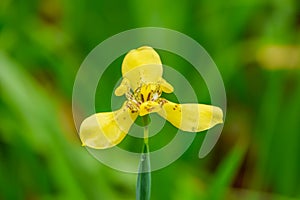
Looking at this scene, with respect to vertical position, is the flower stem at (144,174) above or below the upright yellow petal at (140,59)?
below

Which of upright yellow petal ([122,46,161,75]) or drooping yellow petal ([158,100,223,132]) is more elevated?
A: upright yellow petal ([122,46,161,75])

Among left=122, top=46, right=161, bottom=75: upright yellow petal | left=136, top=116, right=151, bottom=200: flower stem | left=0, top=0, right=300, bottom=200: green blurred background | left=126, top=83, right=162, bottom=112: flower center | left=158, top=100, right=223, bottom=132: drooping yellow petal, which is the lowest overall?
left=136, top=116, right=151, bottom=200: flower stem

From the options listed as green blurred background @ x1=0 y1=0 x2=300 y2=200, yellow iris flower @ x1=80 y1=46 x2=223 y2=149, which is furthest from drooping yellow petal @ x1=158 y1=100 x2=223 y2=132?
green blurred background @ x1=0 y1=0 x2=300 y2=200

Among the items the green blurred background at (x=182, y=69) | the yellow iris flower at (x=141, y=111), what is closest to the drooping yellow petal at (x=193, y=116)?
the yellow iris flower at (x=141, y=111)

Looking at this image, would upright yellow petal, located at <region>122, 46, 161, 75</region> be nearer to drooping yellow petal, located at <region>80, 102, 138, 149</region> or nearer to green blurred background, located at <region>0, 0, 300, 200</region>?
drooping yellow petal, located at <region>80, 102, 138, 149</region>

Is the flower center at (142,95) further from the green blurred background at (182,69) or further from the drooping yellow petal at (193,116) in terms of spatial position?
the green blurred background at (182,69)

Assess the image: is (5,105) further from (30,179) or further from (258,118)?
(258,118)

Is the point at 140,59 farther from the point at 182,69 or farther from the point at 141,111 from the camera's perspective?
the point at 182,69

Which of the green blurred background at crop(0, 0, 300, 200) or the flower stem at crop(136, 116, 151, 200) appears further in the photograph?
the green blurred background at crop(0, 0, 300, 200)

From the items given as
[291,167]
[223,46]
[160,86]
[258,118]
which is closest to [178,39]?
[223,46]
